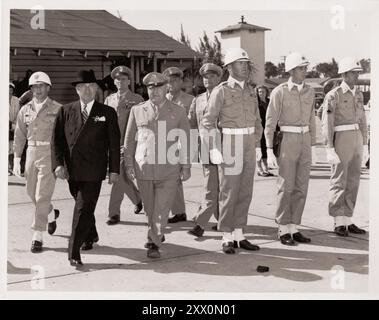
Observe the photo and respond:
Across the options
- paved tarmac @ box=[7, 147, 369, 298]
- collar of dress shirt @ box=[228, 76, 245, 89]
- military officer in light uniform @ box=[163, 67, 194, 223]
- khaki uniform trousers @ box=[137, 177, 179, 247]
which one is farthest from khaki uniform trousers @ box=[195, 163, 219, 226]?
collar of dress shirt @ box=[228, 76, 245, 89]

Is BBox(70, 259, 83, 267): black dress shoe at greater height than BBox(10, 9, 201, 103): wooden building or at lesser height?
lesser

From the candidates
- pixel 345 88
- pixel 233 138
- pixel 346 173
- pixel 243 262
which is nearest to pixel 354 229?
pixel 346 173

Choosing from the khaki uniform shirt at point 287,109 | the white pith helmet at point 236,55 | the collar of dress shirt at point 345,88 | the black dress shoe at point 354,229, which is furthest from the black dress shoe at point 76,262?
the collar of dress shirt at point 345,88

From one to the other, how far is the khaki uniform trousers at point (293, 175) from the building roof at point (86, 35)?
29.8 ft

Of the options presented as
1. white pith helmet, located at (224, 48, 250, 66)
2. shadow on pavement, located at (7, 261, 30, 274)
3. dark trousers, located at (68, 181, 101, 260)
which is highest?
white pith helmet, located at (224, 48, 250, 66)

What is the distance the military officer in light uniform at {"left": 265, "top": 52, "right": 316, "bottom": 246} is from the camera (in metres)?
6.11

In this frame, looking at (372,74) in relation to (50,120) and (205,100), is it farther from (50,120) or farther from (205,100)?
(50,120)

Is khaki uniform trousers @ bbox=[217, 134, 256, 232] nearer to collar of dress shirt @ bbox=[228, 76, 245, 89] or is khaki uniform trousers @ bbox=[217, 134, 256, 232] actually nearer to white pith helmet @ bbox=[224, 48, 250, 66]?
collar of dress shirt @ bbox=[228, 76, 245, 89]

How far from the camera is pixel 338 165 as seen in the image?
6.56 meters

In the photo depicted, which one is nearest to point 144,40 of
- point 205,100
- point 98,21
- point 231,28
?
point 98,21

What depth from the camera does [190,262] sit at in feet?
18.4

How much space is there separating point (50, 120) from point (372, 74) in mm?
3141

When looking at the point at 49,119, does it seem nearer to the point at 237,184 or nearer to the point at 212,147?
the point at 212,147

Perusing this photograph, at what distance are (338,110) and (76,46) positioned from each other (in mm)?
9239
